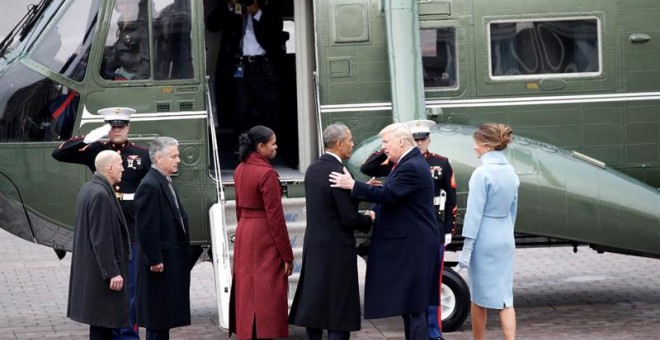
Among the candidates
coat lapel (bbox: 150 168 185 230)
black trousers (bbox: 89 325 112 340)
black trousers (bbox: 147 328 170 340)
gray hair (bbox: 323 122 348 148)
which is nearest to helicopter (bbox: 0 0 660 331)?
coat lapel (bbox: 150 168 185 230)

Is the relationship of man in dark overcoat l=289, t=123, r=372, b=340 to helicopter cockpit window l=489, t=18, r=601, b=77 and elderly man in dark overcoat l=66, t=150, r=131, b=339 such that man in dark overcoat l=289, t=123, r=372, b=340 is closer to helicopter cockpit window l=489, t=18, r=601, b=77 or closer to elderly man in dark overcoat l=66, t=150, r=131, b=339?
elderly man in dark overcoat l=66, t=150, r=131, b=339

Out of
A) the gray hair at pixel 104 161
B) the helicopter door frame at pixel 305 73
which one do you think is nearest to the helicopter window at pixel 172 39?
the helicopter door frame at pixel 305 73

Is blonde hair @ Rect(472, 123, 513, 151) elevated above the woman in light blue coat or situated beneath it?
elevated above

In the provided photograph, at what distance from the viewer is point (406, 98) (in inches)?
452

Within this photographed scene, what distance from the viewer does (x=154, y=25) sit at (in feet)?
38.2

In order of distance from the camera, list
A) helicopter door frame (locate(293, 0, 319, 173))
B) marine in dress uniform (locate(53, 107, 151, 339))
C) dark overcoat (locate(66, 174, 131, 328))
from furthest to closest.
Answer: helicopter door frame (locate(293, 0, 319, 173)) → marine in dress uniform (locate(53, 107, 151, 339)) → dark overcoat (locate(66, 174, 131, 328))

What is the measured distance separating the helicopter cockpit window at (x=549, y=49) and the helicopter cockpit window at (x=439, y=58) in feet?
1.18

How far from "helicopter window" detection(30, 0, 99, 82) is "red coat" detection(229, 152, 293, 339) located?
8.22 feet

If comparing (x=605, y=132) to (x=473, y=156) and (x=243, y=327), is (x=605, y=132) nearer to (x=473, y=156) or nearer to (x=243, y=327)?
(x=473, y=156)

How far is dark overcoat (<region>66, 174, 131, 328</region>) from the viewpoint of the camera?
9000mm

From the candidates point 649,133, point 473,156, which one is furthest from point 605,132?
point 473,156

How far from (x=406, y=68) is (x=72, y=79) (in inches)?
109

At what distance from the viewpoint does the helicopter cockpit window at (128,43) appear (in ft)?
38.2

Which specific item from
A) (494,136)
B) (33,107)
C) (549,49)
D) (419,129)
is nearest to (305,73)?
(419,129)
